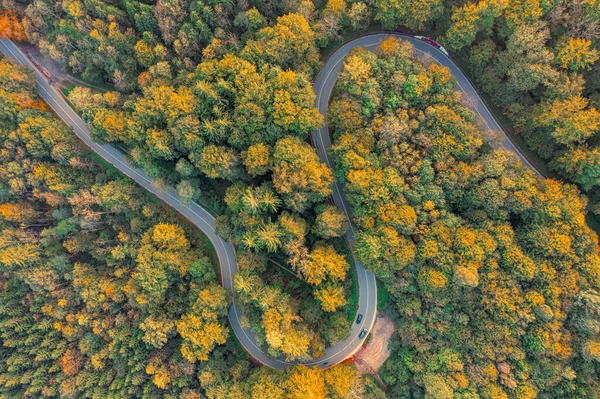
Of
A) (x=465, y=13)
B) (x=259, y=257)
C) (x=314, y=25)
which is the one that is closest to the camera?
(x=465, y=13)

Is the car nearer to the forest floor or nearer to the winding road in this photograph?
the winding road

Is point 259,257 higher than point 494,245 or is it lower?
lower

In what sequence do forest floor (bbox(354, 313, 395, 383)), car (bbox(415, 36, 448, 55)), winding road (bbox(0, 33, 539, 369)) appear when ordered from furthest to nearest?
forest floor (bbox(354, 313, 395, 383)), winding road (bbox(0, 33, 539, 369)), car (bbox(415, 36, 448, 55))

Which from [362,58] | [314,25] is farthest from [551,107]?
[314,25]

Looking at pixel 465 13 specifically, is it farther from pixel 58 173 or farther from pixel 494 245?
pixel 58 173

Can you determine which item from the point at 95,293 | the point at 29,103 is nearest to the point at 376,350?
the point at 95,293

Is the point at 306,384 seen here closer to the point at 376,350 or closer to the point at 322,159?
the point at 376,350

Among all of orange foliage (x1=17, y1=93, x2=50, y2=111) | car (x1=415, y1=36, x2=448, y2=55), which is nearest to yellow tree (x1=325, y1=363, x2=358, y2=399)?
car (x1=415, y1=36, x2=448, y2=55)
